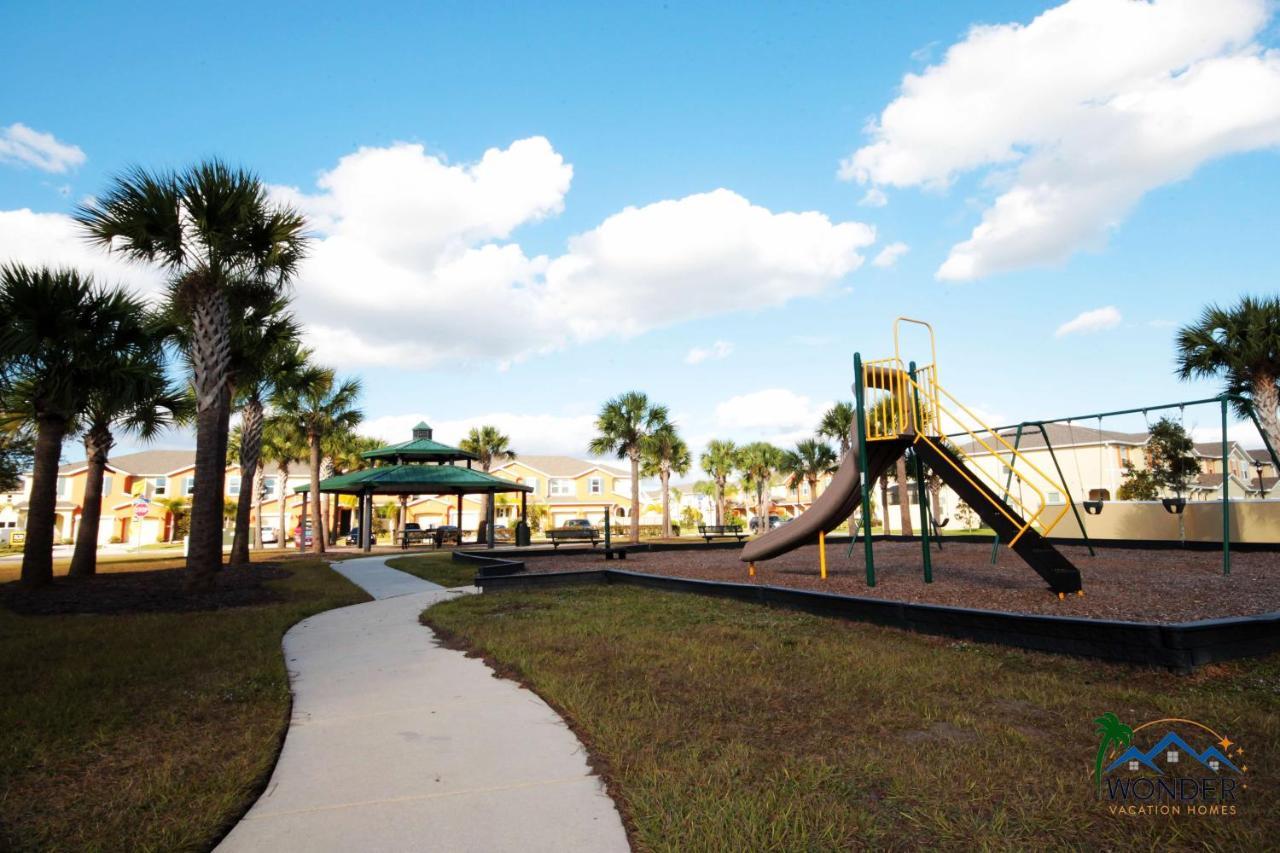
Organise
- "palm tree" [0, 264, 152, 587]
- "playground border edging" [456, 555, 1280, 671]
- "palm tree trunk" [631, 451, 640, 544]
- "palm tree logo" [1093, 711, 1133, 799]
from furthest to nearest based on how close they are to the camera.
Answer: "palm tree trunk" [631, 451, 640, 544] < "palm tree" [0, 264, 152, 587] < "playground border edging" [456, 555, 1280, 671] < "palm tree logo" [1093, 711, 1133, 799]

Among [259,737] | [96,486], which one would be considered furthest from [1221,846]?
[96,486]

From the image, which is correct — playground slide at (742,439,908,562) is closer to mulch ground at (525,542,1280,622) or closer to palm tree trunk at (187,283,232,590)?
mulch ground at (525,542,1280,622)

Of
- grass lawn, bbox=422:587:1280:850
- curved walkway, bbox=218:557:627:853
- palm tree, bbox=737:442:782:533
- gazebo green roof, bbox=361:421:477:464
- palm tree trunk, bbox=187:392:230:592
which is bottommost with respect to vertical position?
curved walkway, bbox=218:557:627:853

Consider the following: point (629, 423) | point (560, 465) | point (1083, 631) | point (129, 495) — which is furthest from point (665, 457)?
point (129, 495)

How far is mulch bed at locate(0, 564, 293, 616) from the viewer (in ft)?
36.0

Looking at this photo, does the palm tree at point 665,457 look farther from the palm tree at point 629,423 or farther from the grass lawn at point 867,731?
the grass lawn at point 867,731

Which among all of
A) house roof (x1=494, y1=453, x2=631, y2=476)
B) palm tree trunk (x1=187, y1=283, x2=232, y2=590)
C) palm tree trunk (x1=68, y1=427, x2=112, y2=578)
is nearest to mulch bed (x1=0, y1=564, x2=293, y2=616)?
palm tree trunk (x1=187, y1=283, x2=232, y2=590)

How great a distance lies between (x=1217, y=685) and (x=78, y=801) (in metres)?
7.70

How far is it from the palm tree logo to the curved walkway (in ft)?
9.11

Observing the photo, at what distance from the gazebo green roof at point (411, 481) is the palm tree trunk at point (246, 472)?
4.15m

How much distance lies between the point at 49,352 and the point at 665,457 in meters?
34.3

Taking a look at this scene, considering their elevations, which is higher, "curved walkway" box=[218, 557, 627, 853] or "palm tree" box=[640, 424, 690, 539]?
"palm tree" box=[640, 424, 690, 539]

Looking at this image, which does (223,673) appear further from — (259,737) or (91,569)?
(91,569)

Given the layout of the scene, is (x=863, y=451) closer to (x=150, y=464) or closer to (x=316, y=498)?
(x=316, y=498)
